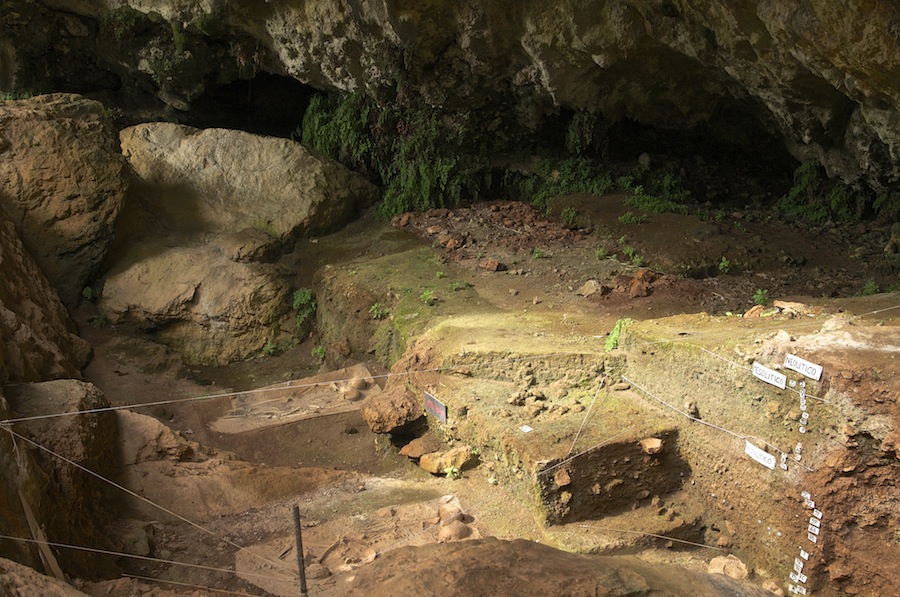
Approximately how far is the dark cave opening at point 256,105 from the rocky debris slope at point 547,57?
3.32ft

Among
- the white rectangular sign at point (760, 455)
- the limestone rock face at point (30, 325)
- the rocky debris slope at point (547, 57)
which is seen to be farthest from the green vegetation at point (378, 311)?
the white rectangular sign at point (760, 455)

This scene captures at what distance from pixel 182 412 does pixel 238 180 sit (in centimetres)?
512

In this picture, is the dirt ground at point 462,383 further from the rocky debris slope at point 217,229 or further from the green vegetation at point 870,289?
the rocky debris slope at point 217,229

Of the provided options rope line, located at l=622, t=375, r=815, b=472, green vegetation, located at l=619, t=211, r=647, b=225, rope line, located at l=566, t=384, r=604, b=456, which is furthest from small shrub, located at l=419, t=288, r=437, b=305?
green vegetation, located at l=619, t=211, r=647, b=225

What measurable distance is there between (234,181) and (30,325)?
16.3 feet

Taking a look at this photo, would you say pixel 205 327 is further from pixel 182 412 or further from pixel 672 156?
pixel 672 156

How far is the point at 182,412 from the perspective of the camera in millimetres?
9617

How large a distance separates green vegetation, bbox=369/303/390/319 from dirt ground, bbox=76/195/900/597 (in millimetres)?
190

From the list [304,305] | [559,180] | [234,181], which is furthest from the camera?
[559,180]

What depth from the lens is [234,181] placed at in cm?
1305

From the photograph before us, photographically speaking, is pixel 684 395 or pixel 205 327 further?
pixel 205 327

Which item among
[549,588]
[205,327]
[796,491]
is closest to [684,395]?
[796,491]

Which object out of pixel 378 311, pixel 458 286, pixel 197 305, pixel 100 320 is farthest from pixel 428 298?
pixel 100 320

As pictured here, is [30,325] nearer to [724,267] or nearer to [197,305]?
[197,305]
